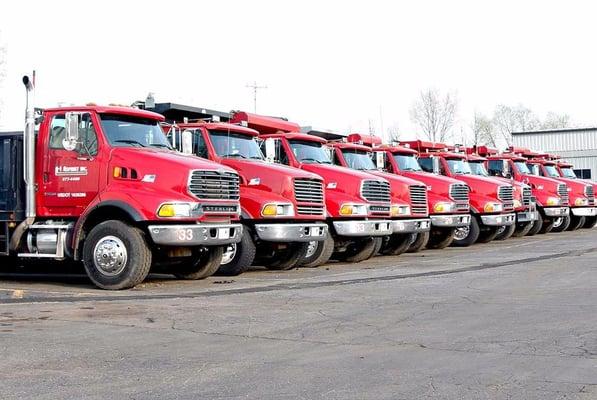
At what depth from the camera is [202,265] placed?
13664 millimetres

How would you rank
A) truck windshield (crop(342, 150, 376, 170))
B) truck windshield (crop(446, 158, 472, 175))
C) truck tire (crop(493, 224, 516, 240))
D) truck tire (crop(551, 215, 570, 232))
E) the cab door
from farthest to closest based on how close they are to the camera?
truck tire (crop(551, 215, 570, 232)) → truck tire (crop(493, 224, 516, 240)) → truck windshield (crop(446, 158, 472, 175)) → truck windshield (crop(342, 150, 376, 170)) → the cab door

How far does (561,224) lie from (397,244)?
12574 mm

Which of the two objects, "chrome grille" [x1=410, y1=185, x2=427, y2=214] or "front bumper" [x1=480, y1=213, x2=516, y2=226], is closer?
"chrome grille" [x1=410, y1=185, x2=427, y2=214]

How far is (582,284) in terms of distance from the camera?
12.0 meters

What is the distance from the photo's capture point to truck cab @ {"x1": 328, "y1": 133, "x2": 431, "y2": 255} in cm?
1881

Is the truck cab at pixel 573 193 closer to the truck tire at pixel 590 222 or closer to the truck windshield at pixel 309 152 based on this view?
the truck tire at pixel 590 222

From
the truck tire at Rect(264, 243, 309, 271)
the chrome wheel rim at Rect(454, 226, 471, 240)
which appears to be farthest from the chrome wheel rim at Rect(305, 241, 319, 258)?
the chrome wheel rim at Rect(454, 226, 471, 240)

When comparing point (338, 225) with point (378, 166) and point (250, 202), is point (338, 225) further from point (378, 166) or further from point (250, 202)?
point (378, 166)

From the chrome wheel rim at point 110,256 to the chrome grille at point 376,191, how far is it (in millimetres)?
6477

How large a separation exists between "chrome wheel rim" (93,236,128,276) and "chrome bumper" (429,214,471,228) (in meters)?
10.6

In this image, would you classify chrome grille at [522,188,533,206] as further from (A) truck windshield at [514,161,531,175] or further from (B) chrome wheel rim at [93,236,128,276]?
(B) chrome wheel rim at [93,236,128,276]

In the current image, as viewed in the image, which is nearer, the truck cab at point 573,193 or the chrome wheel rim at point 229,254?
the chrome wheel rim at point 229,254

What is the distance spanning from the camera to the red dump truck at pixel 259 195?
564 inches

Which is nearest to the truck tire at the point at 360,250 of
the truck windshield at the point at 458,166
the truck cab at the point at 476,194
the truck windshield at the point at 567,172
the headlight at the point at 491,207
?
the truck cab at the point at 476,194
